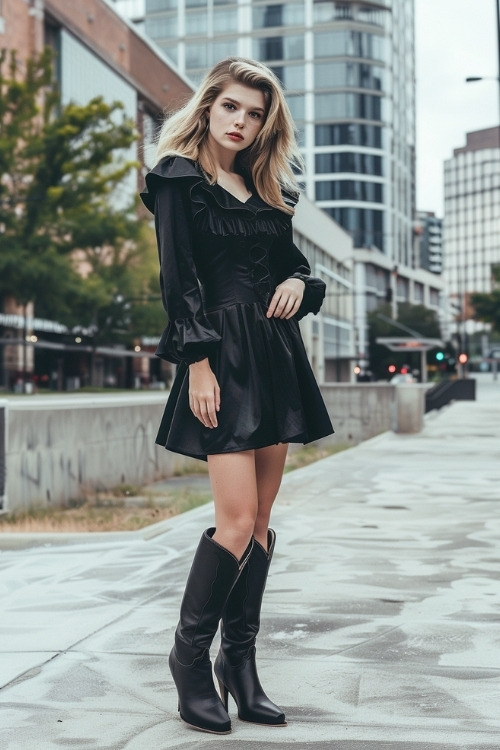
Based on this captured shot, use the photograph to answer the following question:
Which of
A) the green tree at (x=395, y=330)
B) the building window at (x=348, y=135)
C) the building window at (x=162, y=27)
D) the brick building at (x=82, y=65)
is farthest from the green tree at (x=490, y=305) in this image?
the building window at (x=162, y=27)

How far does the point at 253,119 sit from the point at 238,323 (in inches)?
→ 26.5

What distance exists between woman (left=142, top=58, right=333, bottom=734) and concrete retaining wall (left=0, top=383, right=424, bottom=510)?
5.51m

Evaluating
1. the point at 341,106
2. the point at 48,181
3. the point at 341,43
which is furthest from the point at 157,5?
the point at 48,181

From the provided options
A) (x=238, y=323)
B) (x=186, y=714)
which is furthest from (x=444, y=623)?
(x=238, y=323)

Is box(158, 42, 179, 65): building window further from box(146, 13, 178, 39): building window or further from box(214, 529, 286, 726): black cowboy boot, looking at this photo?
box(214, 529, 286, 726): black cowboy boot

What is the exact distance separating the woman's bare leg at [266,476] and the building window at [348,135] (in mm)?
117824

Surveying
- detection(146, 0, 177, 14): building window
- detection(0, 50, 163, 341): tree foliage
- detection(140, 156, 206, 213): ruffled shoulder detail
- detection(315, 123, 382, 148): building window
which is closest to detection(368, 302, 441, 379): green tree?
detection(315, 123, 382, 148): building window

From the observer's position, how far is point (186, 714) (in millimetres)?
3445

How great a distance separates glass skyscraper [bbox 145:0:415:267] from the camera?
118438 millimetres

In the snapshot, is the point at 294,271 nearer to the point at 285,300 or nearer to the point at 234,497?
the point at 285,300

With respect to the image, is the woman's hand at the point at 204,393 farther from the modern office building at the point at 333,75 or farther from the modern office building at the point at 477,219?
the modern office building at the point at 477,219

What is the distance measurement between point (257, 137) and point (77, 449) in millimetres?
7234

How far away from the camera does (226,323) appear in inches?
135

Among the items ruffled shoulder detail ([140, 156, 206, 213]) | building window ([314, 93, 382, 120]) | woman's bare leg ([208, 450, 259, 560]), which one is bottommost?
woman's bare leg ([208, 450, 259, 560])
